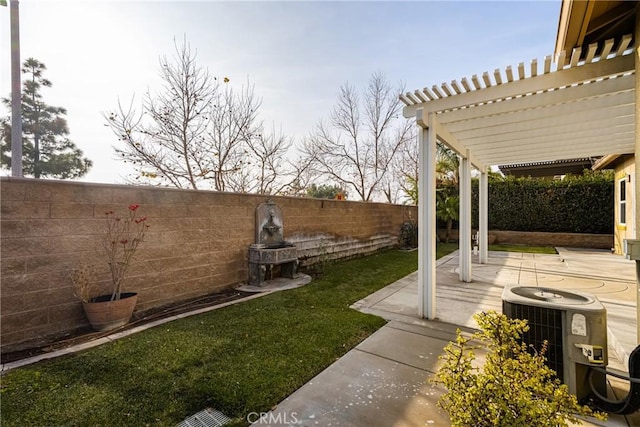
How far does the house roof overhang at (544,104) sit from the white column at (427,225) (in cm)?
37

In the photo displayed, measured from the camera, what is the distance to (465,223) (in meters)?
6.60

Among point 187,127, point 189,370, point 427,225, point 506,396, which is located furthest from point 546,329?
point 187,127

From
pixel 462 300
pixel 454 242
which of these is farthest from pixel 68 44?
pixel 454 242

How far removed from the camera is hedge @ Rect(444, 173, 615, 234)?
11227 mm

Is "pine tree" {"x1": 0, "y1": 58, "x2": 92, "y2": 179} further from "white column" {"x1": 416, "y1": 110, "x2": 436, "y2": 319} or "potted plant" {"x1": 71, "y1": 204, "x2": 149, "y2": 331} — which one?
"white column" {"x1": 416, "y1": 110, "x2": 436, "y2": 319}

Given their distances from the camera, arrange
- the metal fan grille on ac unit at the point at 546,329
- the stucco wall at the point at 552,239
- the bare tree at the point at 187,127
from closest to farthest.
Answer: the metal fan grille on ac unit at the point at 546,329
the bare tree at the point at 187,127
the stucco wall at the point at 552,239

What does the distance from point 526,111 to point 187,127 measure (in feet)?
27.4

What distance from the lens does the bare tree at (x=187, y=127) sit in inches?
307

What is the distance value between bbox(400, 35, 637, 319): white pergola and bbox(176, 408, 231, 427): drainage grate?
121 inches

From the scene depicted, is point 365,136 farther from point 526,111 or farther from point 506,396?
point 506,396

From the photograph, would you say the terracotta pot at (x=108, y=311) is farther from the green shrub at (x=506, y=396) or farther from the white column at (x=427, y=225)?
the white column at (x=427, y=225)

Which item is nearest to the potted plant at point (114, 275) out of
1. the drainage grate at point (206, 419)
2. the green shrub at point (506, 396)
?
the drainage grate at point (206, 419)

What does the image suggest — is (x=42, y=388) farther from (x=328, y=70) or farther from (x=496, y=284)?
(x=328, y=70)

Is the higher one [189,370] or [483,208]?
[483,208]
